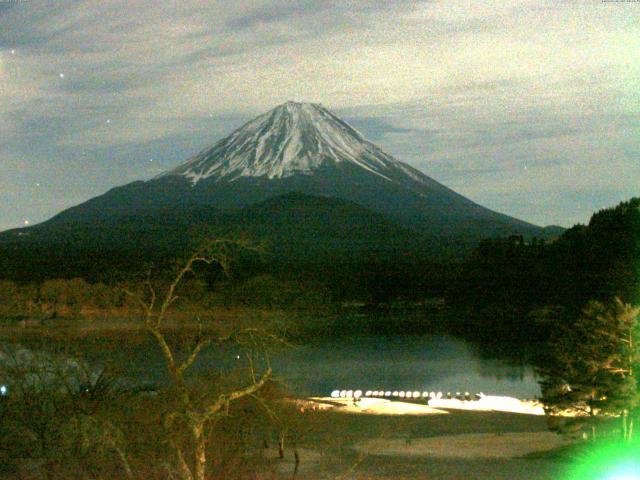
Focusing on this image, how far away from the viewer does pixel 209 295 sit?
1762 inches

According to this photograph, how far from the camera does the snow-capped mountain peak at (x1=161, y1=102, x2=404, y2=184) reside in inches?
4277

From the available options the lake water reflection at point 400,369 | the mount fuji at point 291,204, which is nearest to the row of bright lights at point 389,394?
the lake water reflection at point 400,369

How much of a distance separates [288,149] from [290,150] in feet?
1.64

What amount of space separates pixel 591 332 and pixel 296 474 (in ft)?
14.6

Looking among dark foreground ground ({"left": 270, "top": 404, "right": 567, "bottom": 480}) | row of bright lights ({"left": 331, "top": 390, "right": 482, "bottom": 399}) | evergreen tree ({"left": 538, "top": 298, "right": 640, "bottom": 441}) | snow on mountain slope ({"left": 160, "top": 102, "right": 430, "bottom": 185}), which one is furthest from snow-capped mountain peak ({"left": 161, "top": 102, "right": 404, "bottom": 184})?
evergreen tree ({"left": 538, "top": 298, "right": 640, "bottom": 441})

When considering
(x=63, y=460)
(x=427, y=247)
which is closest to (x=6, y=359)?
(x=63, y=460)

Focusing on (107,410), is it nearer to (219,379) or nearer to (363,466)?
(219,379)

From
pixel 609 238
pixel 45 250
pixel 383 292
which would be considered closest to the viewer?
pixel 609 238

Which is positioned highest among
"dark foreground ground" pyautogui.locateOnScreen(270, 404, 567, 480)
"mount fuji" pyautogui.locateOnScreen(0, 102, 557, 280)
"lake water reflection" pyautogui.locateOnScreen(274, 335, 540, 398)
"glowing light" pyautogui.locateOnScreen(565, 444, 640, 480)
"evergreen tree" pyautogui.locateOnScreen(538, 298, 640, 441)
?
"mount fuji" pyautogui.locateOnScreen(0, 102, 557, 280)

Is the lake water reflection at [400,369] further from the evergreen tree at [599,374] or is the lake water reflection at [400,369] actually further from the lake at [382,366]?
the evergreen tree at [599,374]

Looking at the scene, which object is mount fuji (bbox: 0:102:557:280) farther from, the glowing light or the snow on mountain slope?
the glowing light

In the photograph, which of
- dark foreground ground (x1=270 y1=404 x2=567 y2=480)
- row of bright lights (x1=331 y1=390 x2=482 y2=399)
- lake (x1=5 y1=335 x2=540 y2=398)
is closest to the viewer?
dark foreground ground (x1=270 y1=404 x2=567 y2=480)

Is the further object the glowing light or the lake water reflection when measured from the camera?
the lake water reflection

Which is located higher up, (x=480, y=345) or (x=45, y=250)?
(x=45, y=250)
